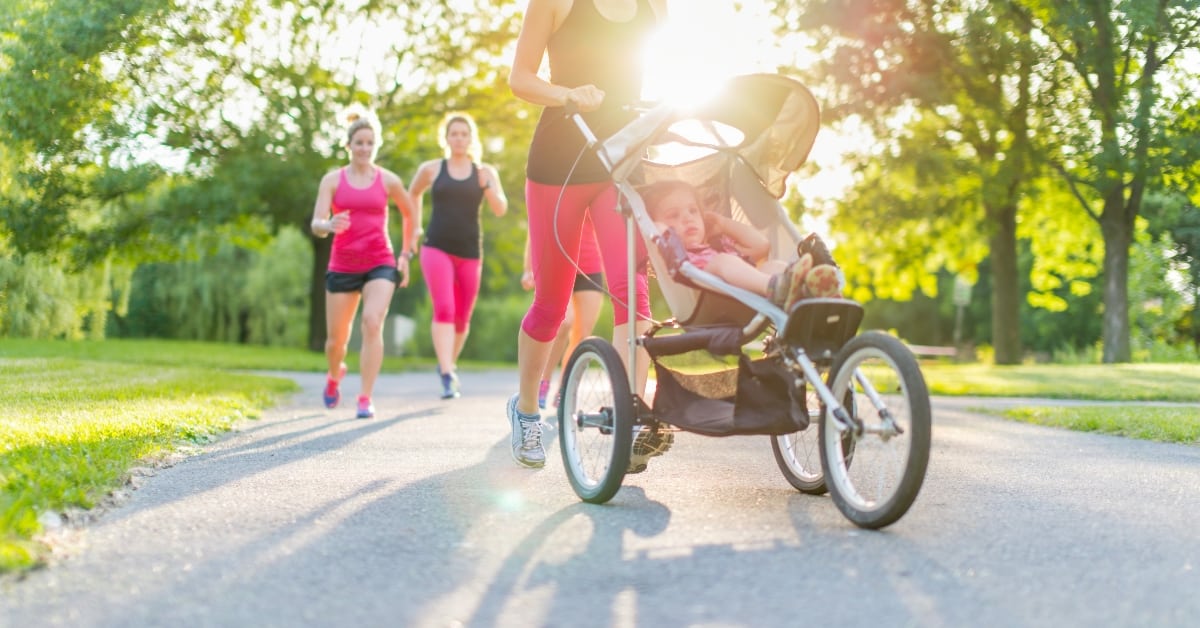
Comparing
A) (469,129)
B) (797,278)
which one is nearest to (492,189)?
(469,129)

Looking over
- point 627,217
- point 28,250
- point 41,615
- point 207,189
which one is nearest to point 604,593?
point 41,615

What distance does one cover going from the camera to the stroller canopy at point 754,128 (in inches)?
184

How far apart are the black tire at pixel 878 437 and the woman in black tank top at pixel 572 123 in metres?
1.09

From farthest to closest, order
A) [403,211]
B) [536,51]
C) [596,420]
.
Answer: [403,211] < [536,51] < [596,420]

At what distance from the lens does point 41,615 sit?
2.89 meters

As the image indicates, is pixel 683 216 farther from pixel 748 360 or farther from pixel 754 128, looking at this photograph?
pixel 748 360

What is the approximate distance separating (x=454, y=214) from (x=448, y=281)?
552 mm

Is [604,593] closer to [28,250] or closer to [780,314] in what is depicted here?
[780,314]

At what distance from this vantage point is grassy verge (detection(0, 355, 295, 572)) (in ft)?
13.3

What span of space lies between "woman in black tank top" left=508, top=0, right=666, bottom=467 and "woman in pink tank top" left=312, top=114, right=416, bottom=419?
12.1ft

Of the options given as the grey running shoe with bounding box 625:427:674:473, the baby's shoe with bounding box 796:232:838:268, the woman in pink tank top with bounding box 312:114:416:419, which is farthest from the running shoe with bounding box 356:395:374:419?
the baby's shoe with bounding box 796:232:838:268

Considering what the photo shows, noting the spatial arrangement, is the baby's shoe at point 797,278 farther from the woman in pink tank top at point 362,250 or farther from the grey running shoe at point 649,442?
the woman in pink tank top at point 362,250

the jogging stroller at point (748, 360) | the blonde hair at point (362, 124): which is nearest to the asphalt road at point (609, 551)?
the jogging stroller at point (748, 360)

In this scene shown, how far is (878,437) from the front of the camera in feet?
12.7
